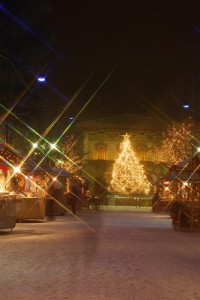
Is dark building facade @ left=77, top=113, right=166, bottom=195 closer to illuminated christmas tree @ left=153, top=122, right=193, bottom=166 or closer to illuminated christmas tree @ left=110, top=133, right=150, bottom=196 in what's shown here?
illuminated christmas tree @ left=153, top=122, right=193, bottom=166

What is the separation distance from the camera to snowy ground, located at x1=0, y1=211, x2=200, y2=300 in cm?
1033

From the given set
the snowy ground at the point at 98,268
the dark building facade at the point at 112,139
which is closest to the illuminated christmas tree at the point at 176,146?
the dark building facade at the point at 112,139

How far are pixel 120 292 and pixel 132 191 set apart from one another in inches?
2800

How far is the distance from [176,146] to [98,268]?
57252mm

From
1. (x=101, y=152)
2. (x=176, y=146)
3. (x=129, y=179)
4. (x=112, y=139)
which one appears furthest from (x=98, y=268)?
(x=101, y=152)

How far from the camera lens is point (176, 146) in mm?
69875

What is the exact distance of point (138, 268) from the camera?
1334 cm

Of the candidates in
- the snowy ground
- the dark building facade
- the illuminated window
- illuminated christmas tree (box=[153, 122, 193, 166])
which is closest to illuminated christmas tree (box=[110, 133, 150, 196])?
illuminated christmas tree (box=[153, 122, 193, 166])

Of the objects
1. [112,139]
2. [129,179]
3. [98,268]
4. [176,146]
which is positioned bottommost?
[98,268]

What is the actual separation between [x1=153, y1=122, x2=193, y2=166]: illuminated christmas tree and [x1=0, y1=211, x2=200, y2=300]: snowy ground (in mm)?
36851

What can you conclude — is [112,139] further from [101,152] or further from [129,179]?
[129,179]

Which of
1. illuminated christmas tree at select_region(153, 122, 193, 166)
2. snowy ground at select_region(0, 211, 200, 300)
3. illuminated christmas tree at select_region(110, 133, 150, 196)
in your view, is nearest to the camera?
snowy ground at select_region(0, 211, 200, 300)

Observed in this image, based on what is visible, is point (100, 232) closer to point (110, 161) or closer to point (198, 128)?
point (198, 128)

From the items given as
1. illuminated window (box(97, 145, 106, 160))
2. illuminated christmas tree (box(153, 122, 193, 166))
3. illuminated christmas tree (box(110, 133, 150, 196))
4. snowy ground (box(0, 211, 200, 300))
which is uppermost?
illuminated window (box(97, 145, 106, 160))
